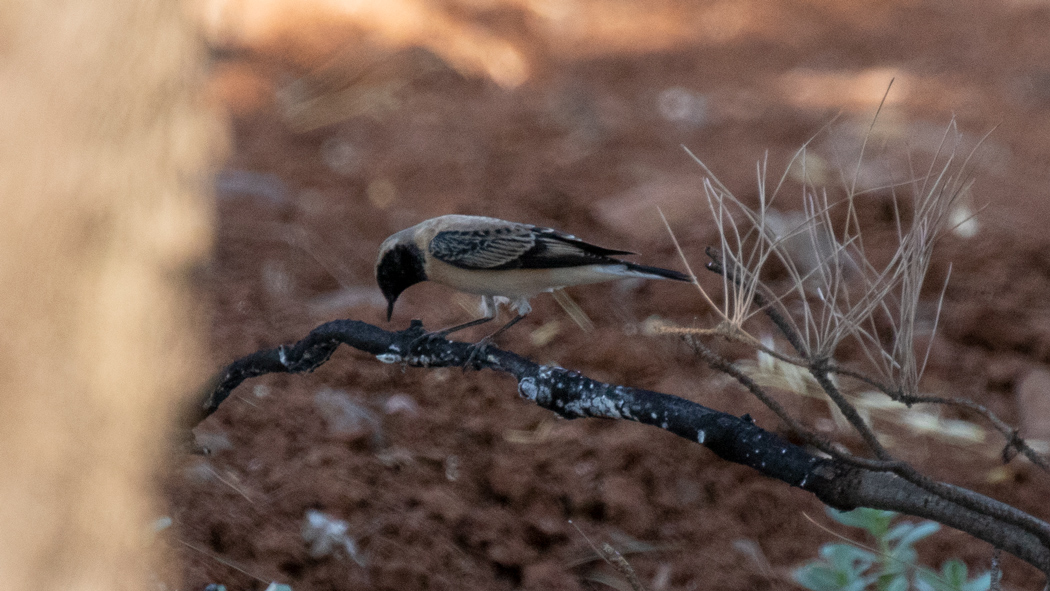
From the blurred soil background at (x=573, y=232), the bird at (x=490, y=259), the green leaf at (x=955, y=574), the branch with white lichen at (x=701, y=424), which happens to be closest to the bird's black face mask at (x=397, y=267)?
the bird at (x=490, y=259)

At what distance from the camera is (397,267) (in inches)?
141

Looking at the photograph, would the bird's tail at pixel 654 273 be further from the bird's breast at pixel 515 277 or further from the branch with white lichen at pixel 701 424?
the branch with white lichen at pixel 701 424

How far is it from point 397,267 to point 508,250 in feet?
1.51

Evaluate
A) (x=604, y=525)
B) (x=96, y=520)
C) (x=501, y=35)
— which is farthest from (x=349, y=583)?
(x=501, y=35)

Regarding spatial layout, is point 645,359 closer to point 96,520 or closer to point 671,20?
point 96,520

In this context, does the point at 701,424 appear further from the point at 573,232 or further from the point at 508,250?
the point at 573,232

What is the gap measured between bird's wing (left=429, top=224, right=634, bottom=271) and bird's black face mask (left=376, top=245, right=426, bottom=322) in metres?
0.09

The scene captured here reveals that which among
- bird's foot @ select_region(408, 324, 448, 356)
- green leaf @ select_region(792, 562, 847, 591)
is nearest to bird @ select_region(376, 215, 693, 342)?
bird's foot @ select_region(408, 324, 448, 356)

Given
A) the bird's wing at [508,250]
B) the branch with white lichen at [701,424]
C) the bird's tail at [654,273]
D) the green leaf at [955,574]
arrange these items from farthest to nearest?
1. the bird's wing at [508,250]
2. the bird's tail at [654,273]
3. the green leaf at [955,574]
4. the branch with white lichen at [701,424]

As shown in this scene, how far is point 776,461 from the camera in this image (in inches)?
75.0

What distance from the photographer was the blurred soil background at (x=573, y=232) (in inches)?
127

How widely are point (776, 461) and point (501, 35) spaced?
8.19 meters

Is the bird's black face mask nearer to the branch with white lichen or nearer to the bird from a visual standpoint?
the bird

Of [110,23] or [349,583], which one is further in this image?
[349,583]
